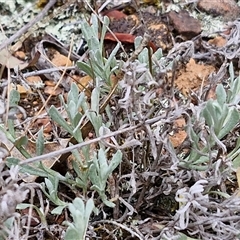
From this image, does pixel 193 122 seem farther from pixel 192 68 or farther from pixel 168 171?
pixel 192 68

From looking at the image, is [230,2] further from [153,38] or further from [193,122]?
[193,122]

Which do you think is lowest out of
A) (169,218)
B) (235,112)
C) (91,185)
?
(169,218)

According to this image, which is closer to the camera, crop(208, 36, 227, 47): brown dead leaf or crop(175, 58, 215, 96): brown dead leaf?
crop(175, 58, 215, 96): brown dead leaf

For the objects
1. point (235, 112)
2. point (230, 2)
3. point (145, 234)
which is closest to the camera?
point (235, 112)

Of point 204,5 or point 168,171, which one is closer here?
point 168,171

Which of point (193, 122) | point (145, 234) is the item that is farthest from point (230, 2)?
point (145, 234)

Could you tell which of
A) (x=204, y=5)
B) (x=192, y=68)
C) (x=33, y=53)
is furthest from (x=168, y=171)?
(x=204, y=5)

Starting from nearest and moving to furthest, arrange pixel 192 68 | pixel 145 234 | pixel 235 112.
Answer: pixel 235 112 → pixel 145 234 → pixel 192 68

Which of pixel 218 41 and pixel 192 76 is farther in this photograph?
pixel 218 41

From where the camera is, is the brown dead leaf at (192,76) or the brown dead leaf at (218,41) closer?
the brown dead leaf at (192,76)

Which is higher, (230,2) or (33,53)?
(33,53)
